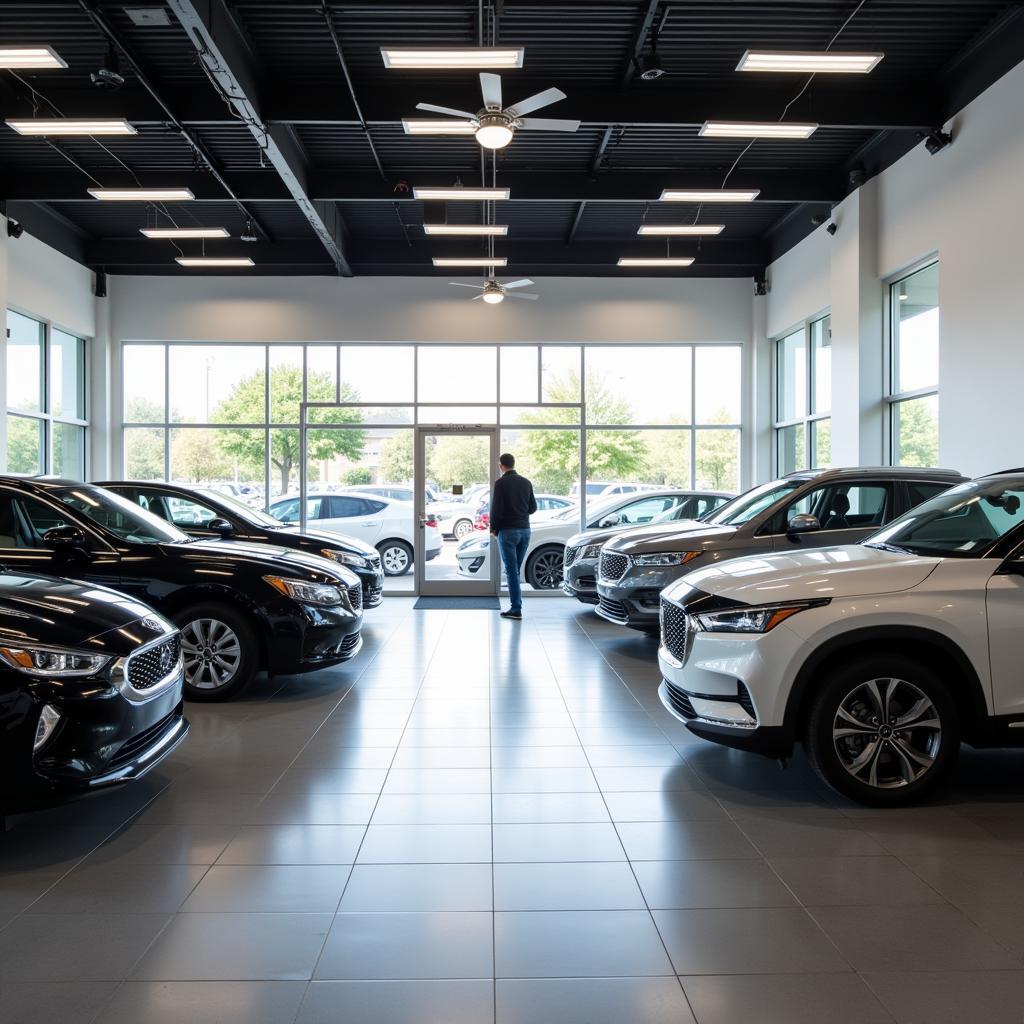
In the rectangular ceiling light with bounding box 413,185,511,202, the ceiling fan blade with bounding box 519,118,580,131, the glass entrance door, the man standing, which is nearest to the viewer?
the ceiling fan blade with bounding box 519,118,580,131

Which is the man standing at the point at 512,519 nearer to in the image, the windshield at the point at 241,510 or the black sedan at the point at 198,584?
the windshield at the point at 241,510

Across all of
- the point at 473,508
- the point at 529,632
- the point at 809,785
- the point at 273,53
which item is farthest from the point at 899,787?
the point at 473,508

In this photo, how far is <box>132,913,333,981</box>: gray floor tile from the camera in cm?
277

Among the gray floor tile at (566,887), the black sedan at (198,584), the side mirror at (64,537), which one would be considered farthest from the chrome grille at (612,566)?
the gray floor tile at (566,887)

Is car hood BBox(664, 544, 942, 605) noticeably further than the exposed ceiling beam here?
No

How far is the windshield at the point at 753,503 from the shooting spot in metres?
8.03

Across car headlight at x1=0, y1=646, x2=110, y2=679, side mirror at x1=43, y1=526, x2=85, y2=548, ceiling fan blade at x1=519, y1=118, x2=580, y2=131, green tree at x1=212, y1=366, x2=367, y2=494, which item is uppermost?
ceiling fan blade at x1=519, y1=118, x2=580, y2=131

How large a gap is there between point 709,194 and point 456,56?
15.6 ft

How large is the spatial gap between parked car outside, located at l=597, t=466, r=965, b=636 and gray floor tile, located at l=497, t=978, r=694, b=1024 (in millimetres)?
4748

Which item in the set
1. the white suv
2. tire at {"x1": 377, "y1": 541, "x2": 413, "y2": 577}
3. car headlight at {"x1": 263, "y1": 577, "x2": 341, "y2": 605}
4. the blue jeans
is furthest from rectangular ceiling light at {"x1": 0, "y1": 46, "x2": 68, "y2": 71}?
tire at {"x1": 377, "y1": 541, "x2": 413, "y2": 577}

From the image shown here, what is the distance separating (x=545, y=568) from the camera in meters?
13.0

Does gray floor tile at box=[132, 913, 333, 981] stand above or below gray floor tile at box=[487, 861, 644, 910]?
below

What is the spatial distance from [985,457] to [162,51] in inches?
329

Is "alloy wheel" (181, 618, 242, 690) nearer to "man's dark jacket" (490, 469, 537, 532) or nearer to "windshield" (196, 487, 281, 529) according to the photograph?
"windshield" (196, 487, 281, 529)
